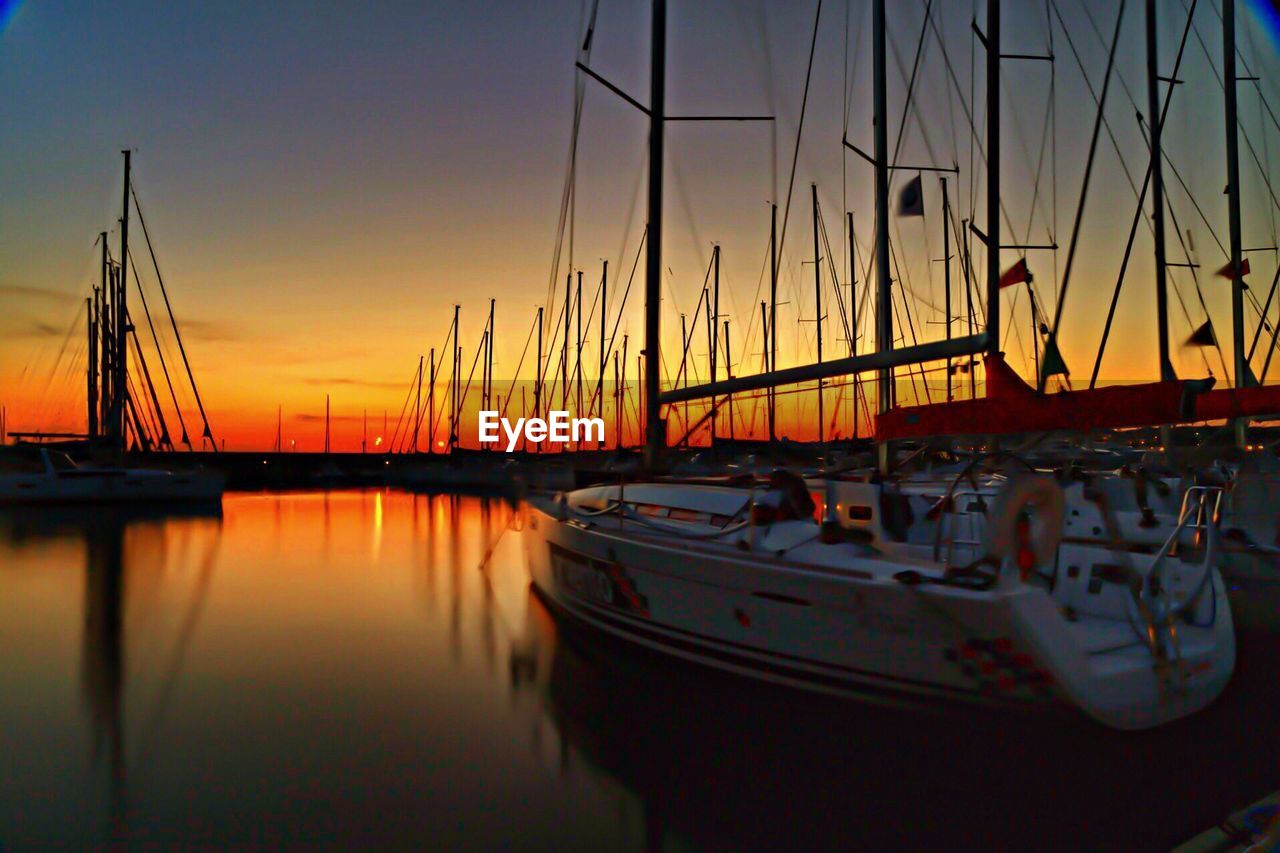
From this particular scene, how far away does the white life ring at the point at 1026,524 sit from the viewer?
5.15 meters

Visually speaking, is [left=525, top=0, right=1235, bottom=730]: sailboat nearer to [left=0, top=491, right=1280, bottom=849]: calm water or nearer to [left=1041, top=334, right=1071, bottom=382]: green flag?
[left=0, top=491, right=1280, bottom=849]: calm water

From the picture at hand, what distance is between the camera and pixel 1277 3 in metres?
3.33

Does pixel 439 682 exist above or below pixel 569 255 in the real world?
below

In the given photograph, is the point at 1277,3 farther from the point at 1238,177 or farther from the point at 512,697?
the point at 1238,177

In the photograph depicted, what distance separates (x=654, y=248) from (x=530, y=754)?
6651 millimetres

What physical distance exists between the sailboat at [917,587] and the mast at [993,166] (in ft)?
0.08

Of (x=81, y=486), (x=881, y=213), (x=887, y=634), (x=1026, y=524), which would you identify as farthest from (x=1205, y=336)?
(x=81, y=486)

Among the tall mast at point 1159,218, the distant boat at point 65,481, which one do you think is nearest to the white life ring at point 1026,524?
the tall mast at point 1159,218

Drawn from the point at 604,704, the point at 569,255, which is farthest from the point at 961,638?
the point at 569,255

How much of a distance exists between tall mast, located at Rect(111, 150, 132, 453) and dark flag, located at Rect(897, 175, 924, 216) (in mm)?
27531

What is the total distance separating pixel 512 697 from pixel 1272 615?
26.2 ft

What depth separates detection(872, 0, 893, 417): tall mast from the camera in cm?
1202

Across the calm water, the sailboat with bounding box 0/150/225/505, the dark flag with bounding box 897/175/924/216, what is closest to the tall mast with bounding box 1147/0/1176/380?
the dark flag with bounding box 897/175/924/216

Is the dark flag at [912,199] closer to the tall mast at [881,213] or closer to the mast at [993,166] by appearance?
the tall mast at [881,213]
